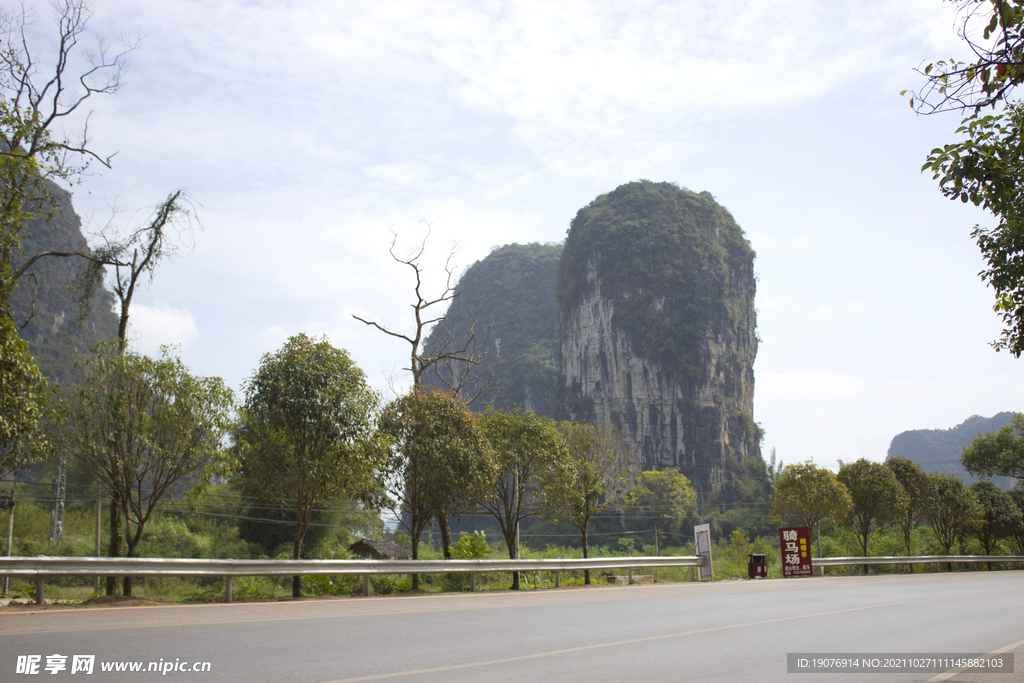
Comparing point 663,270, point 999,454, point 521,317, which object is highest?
point 663,270

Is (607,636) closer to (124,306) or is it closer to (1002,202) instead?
(1002,202)

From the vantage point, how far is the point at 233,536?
35.8 m

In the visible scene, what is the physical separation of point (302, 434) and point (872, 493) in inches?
1004

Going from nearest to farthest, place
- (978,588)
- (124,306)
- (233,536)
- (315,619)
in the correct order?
(315,619) → (978,588) → (124,306) → (233,536)

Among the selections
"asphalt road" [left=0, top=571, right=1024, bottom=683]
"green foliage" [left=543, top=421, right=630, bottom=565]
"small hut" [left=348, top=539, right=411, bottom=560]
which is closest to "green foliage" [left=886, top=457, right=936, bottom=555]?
"green foliage" [left=543, top=421, right=630, bottom=565]

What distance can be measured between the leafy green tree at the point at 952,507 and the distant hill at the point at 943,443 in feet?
344

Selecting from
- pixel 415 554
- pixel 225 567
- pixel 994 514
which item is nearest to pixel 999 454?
pixel 994 514

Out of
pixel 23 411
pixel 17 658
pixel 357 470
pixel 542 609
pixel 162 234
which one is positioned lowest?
pixel 542 609

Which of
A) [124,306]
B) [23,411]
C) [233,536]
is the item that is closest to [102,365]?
[23,411]

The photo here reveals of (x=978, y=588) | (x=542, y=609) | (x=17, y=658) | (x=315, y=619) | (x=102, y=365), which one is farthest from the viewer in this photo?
(x=978, y=588)

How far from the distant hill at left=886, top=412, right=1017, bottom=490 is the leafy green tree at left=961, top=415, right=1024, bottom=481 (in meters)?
96.2

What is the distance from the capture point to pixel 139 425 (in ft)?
40.1

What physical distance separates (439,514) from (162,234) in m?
10.8

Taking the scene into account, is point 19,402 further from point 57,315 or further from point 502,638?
point 57,315
